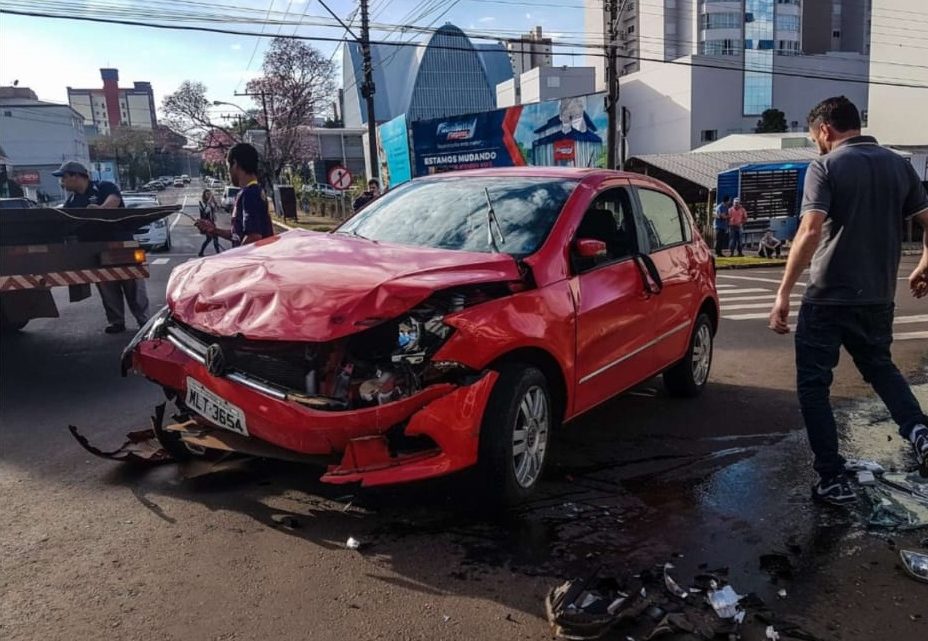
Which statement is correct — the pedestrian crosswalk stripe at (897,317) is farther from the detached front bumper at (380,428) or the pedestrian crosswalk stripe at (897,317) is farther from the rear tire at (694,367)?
the detached front bumper at (380,428)

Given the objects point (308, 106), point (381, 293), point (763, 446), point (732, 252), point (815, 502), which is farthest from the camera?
point (308, 106)

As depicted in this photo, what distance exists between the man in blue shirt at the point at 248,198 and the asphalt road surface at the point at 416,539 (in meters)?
1.93

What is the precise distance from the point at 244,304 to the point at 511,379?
1.36 metres

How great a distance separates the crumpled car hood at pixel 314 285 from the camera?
339 centimetres

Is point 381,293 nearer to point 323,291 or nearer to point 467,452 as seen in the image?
point 323,291

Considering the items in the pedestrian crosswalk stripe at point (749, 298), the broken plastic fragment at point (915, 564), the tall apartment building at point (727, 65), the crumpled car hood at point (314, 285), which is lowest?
the pedestrian crosswalk stripe at point (749, 298)

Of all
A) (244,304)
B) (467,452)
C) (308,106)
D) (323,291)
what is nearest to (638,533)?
(467,452)

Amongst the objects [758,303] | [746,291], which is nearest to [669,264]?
[758,303]

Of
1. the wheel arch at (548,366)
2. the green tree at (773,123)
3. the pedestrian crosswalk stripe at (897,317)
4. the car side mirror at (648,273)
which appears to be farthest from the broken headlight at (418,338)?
the green tree at (773,123)

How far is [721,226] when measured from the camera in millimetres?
20828

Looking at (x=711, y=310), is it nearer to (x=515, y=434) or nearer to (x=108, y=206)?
(x=515, y=434)

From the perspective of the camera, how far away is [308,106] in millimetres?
46562

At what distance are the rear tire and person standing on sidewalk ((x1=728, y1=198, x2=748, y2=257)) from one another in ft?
49.0

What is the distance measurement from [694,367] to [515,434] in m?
2.79
